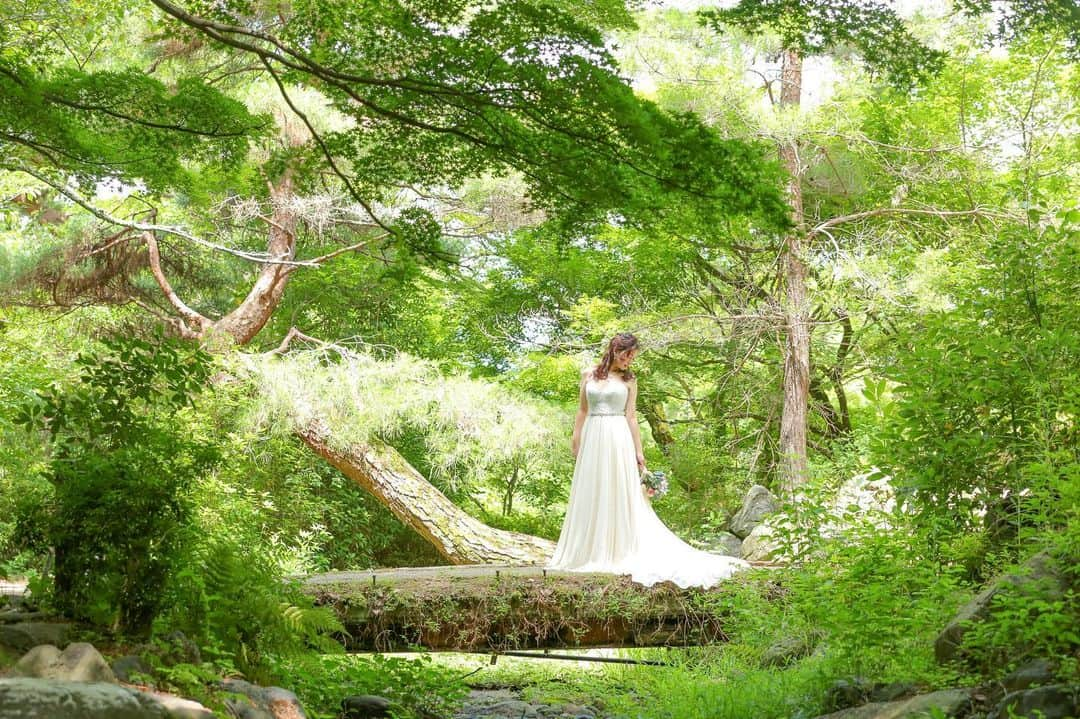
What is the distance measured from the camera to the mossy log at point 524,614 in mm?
6676

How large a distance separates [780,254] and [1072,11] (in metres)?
6.62

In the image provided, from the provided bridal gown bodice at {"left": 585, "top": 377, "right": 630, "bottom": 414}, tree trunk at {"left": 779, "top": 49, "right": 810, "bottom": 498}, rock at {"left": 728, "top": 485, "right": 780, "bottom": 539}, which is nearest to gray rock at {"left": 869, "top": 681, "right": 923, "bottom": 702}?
bridal gown bodice at {"left": 585, "top": 377, "right": 630, "bottom": 414}

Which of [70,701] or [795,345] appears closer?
[70,701]

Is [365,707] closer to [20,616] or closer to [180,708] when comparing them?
[20,616]

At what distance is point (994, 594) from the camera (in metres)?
3.89

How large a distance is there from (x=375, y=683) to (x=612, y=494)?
3080mm

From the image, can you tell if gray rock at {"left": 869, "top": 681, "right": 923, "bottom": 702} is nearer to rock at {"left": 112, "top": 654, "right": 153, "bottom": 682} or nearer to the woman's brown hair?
rock at {"left": 112, "top": 654, "right": 153, "bottom": 682}

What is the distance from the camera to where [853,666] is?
4.30 m

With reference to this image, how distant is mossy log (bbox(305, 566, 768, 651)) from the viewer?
6.68m

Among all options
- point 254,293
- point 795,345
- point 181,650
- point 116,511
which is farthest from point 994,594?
point 254,293

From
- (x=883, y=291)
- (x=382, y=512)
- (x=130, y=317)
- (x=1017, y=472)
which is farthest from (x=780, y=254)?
(x=130, y=317)

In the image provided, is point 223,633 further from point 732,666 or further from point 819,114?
point 819,114

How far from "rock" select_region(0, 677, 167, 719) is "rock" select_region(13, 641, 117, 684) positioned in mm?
229

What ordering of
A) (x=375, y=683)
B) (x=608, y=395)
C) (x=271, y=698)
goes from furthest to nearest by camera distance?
(x=608, y=395), (x=375, y=683), (x=271, y=698)
